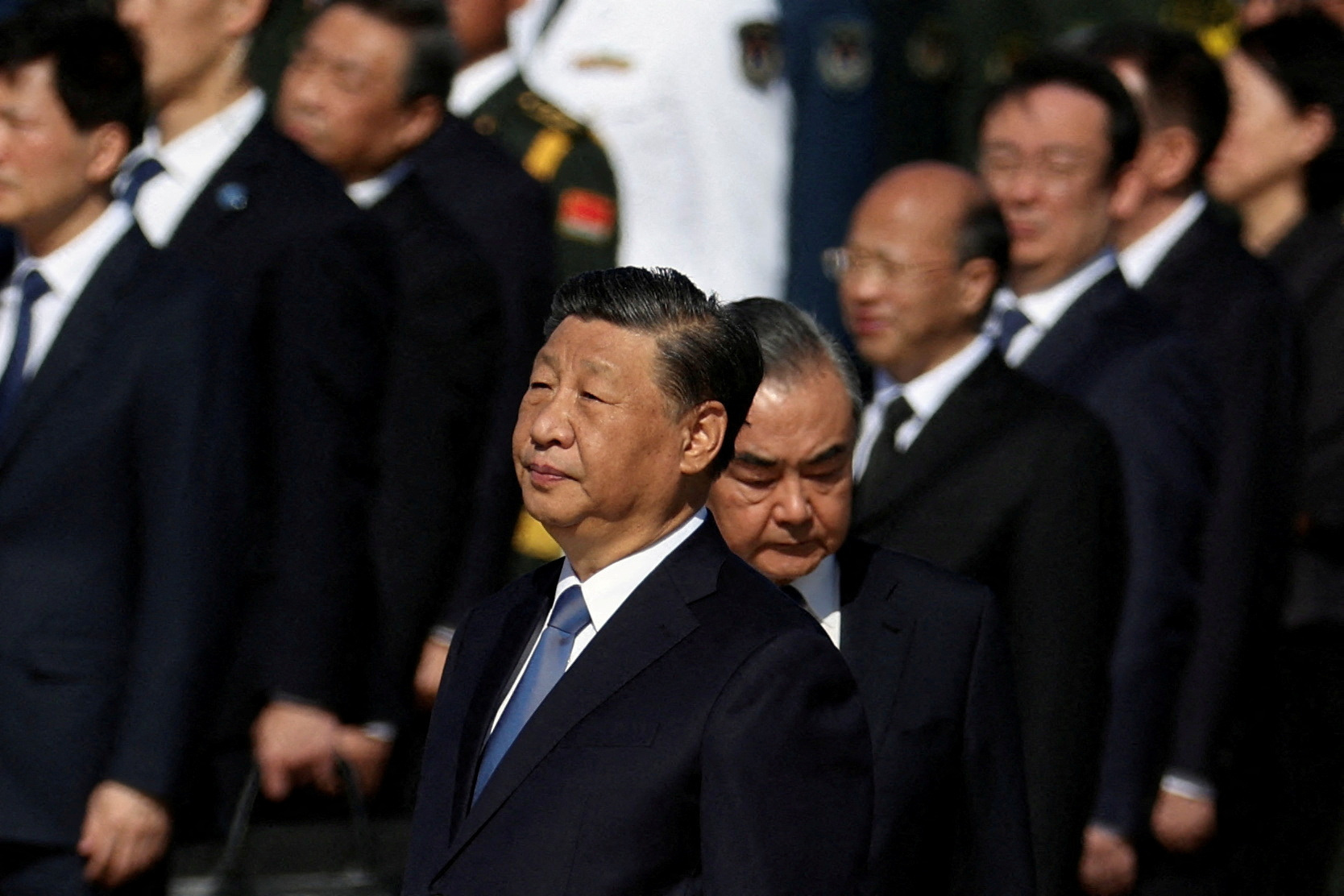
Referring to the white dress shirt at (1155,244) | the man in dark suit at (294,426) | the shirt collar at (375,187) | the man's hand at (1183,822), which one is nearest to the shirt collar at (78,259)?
the man in dark suit at (294,426)

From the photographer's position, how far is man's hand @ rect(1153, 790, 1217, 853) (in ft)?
16.4

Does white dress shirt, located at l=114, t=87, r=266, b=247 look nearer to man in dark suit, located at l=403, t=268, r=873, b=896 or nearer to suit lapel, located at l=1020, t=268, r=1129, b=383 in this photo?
suit lapel, located at l=1020, t=268, r=1129, b=383

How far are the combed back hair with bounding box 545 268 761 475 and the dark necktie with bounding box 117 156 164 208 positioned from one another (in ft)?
7.83

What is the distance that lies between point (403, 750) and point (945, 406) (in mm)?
1451

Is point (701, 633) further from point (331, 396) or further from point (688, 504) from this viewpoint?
point (331, 396)

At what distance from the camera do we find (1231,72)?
6.23 metres

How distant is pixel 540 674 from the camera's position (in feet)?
8.51

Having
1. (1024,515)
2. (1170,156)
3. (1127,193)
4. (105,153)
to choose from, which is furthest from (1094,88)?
(105,153)

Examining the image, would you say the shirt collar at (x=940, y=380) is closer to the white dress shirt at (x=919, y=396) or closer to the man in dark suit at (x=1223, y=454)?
the white dress shirt at (x=919, y=396)

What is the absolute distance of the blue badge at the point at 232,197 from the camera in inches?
184

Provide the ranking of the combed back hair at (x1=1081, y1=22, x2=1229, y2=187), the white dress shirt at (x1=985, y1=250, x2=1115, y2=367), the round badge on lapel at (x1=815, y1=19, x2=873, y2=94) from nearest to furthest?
the white dress shirt at (x1=985, y1=250, x2=1115, y2=367) < the combed back hair at (x1=1081, y1=22, x2=1229, y2=187) < the round badge on lapel at (x1=815, y1=19, x2=873, y2=94)

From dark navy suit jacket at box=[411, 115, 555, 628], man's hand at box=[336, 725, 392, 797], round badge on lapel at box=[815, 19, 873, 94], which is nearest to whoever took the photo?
man's hand at box=[336, 725, 392, 797]

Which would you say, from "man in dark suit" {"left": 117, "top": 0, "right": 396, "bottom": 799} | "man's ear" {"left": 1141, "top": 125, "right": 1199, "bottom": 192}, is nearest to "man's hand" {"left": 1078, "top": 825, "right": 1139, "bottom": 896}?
"man in dark suit" {"left": 117, "top": 0, "right": 396, "bottom": 799}

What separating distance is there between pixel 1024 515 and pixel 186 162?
184 cm
